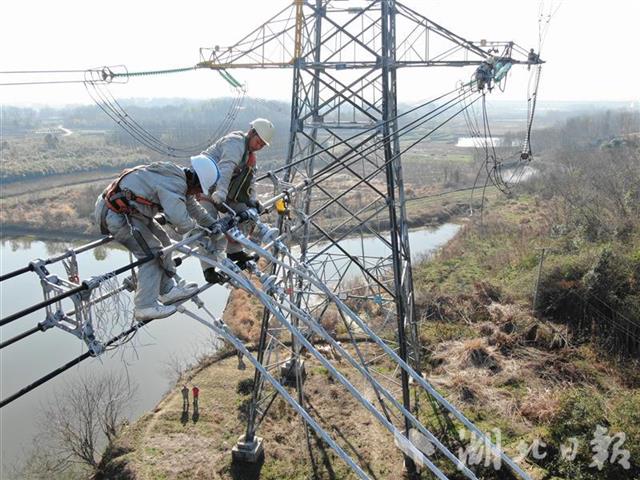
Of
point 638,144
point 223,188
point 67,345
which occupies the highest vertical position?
point 223,188

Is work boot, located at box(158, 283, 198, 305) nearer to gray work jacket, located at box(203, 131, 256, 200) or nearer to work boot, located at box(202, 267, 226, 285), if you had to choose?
work boot, located at box(202, 267, 226, 285)

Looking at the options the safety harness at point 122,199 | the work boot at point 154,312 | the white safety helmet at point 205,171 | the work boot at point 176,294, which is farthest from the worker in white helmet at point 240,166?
the work boot at point 154,312

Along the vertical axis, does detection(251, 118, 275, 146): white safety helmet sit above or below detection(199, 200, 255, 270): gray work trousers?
above

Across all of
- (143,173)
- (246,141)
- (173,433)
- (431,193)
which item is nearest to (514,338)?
(173,433)

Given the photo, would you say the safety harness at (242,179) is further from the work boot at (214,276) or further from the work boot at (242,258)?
the work boot at (214,276)

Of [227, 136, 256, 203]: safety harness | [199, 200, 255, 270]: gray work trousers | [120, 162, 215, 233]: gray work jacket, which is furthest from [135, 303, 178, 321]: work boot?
[227, 136, 256, 203]: safety harness

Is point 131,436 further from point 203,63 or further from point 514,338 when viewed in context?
point 514,338

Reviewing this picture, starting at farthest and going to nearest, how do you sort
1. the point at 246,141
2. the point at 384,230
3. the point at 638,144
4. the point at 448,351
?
the point at 638,144 < the point at 384,230 < the point at 448,351 < the point at 246,141
